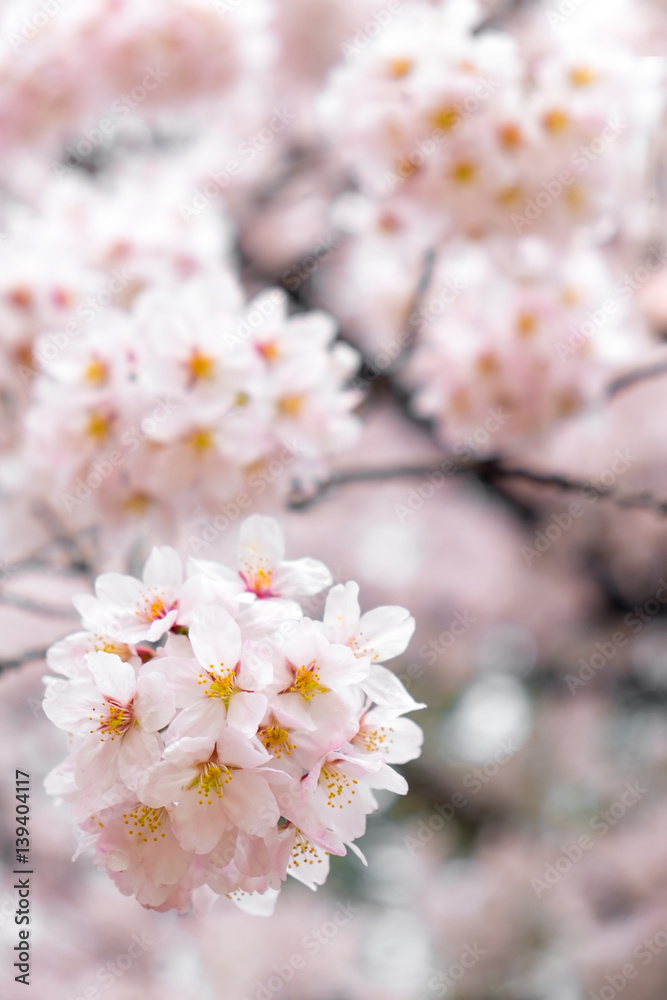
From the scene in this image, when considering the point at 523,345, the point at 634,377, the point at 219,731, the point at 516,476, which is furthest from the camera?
the point at 523,345

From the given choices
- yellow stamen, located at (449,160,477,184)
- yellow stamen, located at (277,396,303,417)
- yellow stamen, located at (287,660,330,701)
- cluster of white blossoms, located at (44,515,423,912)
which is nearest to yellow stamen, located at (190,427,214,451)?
yellow stamen, located at (277,396,303,417)

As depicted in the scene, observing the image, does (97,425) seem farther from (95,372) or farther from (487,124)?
(487,124)

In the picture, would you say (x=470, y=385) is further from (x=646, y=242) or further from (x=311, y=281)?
(x=311, y=281)

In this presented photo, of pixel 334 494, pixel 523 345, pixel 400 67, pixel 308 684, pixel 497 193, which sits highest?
pixel 400 67

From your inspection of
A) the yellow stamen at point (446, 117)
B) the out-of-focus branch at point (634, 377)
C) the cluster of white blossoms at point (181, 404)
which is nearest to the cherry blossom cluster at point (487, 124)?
the yellow stamen at point (446, 117)

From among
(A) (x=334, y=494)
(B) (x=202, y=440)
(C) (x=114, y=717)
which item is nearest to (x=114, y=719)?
(C) (x=114, y=717)

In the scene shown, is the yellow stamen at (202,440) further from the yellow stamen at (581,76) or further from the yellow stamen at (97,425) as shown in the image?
the yellow stamen at (581,76)

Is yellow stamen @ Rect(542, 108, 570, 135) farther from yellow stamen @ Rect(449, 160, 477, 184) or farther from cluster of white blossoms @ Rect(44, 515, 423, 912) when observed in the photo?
cluster of white blossoms @ Rect(44, 515, 423, 912)
